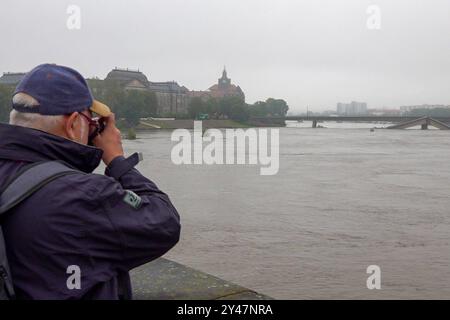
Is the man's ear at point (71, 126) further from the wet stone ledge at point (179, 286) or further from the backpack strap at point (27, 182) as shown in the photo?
the wet stone ledge at point (179, 286)

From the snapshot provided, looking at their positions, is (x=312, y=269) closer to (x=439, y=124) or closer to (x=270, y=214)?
(x=270, y=214)

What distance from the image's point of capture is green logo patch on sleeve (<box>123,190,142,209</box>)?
1138 millimetres

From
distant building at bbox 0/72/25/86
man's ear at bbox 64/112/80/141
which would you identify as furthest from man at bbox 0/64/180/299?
distant building at bbox 0/72/25/86

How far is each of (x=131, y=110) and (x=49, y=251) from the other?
64.1 metres

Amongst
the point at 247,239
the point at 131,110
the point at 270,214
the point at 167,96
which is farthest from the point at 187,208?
the point at 167,96

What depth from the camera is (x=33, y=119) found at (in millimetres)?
1180

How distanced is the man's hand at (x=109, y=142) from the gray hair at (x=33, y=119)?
5.2 inches

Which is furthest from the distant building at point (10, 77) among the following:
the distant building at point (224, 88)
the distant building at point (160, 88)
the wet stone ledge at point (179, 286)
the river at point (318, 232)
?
the wet stone ledge at point (179, 286)

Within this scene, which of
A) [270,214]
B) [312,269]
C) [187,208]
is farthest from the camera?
[187,208]

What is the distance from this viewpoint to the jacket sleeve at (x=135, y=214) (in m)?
1.12

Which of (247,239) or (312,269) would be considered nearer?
(312,269)

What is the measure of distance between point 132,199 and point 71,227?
0.49 ft

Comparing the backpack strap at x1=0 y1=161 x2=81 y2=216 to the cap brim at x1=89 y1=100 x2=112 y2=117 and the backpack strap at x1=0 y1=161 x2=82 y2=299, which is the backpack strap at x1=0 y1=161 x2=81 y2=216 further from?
the cap brim at x1=89 y1=100 x2=112 y2=117

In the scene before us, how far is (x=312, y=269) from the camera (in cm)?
724
